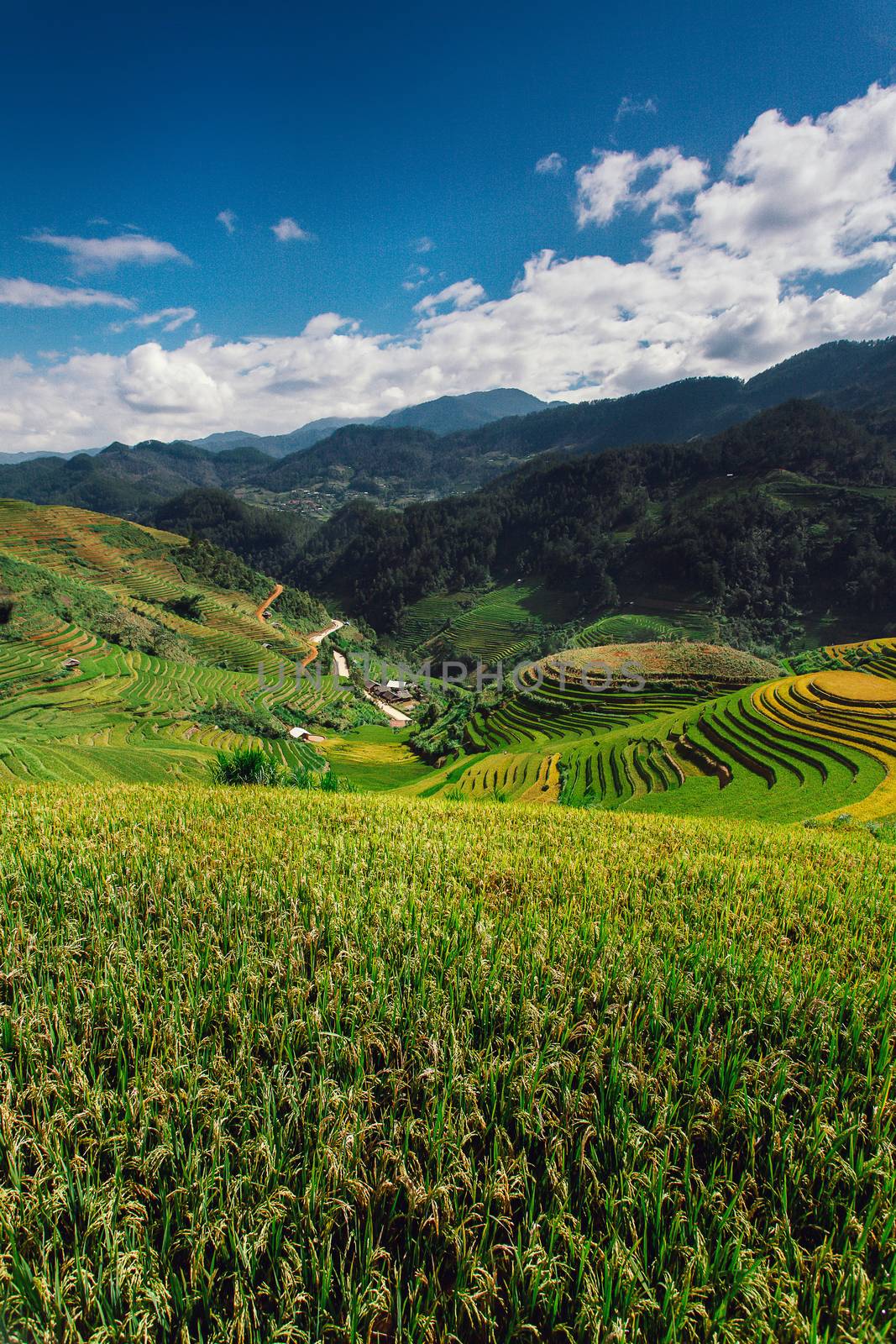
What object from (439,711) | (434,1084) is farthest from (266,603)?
(434,1084)

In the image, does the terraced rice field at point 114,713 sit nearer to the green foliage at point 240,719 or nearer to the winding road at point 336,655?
the green foliage at point 240,719

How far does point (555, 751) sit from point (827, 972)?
40.5 meters

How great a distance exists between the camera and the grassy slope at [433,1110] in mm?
1727

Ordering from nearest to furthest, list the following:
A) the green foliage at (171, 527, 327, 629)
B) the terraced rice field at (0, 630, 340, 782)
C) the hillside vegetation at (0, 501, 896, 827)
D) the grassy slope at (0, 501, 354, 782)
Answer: the terraced rice field at (0, 630, 340, 782)
the hillside vegetation at (0, 501, 896, 827)
the grassy slope at (0, 501, 354, 782)
the green foliage at (171, 527, 327, 629)

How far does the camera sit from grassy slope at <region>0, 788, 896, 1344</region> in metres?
1.73

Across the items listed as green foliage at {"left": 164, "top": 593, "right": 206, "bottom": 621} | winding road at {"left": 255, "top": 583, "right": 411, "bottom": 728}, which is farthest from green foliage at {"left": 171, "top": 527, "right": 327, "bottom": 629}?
green foliage at {"left": 164, "top": 593, "right": 206, "bottom": 621}

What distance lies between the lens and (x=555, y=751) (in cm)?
4316

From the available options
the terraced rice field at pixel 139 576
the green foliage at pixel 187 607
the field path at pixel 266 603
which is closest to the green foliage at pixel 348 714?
the terraced rice field at pixel 139 576

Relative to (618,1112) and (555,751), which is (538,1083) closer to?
(618,1112)

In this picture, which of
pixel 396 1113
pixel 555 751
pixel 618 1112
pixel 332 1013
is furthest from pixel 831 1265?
pixel 555 751

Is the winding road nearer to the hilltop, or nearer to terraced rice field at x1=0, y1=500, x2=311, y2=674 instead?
terraced rice field at x1=0, y1=500, x2=311, y2=674

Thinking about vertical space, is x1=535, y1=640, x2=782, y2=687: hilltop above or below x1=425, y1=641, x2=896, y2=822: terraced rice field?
above

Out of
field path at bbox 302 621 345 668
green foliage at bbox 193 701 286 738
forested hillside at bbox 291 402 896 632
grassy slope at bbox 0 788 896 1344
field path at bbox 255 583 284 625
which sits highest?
forested hillside at bbox 291 402 896 632

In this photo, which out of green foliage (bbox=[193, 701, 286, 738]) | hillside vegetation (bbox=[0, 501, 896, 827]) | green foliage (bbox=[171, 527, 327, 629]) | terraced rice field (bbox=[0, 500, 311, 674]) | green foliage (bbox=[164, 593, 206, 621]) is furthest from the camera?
green foliage (bbox=[171, 527, 327, 629])
